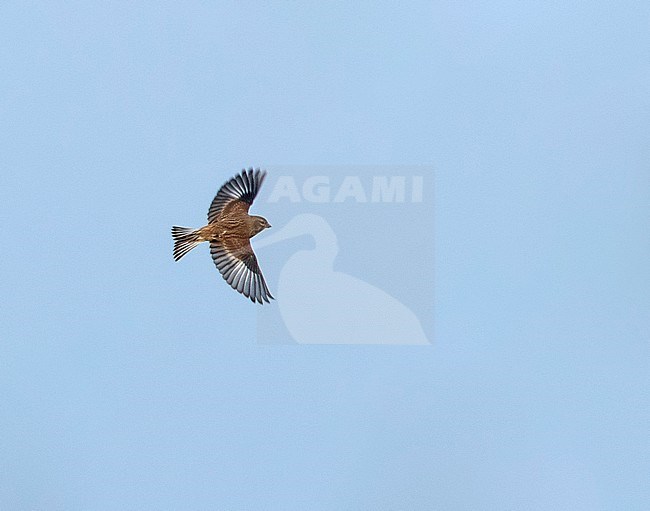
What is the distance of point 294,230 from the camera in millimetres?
7227

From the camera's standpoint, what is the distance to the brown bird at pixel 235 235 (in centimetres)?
650

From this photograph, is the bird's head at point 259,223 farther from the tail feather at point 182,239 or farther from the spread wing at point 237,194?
the tail feather at point 182,239

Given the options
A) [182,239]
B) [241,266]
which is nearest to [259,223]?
[241,266]

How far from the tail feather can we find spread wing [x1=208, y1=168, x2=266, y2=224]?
0.14m

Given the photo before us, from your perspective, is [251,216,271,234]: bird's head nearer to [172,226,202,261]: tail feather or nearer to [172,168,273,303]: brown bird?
[172,168,273,303]: brown bird

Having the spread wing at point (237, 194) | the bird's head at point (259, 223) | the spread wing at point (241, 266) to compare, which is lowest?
the spread wing at point (241, 266)

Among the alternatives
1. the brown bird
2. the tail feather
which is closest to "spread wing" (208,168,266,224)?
the brown bird

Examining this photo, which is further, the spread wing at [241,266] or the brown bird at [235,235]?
the spread wing at [241,266]

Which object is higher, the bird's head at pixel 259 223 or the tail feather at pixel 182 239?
the bird's head at pixel 259 223

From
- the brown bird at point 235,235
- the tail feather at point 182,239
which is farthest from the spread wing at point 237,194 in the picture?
the tail feather at point 182,239

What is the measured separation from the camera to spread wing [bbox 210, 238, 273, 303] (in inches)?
260

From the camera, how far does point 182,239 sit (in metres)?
6.49

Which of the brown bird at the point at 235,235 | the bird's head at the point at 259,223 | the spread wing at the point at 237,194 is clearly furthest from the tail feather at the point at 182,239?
the bird's head at the point at 259,223

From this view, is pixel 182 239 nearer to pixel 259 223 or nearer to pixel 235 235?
pixel 235 235
